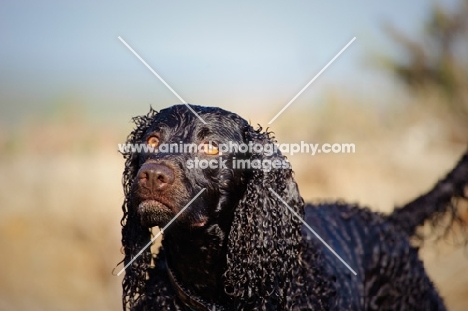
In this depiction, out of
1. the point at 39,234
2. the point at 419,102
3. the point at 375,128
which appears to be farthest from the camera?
the point at 419,102

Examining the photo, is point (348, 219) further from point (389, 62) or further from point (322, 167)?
point (389, 62)

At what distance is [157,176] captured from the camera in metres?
4.11

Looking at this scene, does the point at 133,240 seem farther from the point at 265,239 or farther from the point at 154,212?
the point at 265,239

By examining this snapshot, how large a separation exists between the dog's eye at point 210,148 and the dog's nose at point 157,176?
0.34 m

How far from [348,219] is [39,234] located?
4325mm

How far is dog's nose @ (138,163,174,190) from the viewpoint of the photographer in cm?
411

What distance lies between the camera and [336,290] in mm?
4875

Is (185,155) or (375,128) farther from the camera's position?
(375,128)

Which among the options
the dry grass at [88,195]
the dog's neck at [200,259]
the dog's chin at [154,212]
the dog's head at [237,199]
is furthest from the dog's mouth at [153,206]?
the dry grass at [88,195]

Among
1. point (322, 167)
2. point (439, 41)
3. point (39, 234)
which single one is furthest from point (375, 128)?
point (39, 234)

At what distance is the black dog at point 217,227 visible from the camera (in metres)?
4.26

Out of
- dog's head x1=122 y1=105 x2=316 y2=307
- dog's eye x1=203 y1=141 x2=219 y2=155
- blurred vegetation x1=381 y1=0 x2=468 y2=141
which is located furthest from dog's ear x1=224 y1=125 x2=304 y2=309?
blurred vegetation x1=381 y1=0 x2=468 y2=141

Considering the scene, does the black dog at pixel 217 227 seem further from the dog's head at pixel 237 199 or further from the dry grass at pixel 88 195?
the dry grass at pixel 88 195

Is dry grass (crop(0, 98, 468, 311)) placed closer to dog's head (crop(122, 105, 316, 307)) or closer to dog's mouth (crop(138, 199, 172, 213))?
dog's head (crop(122, 105, 316, 307))
